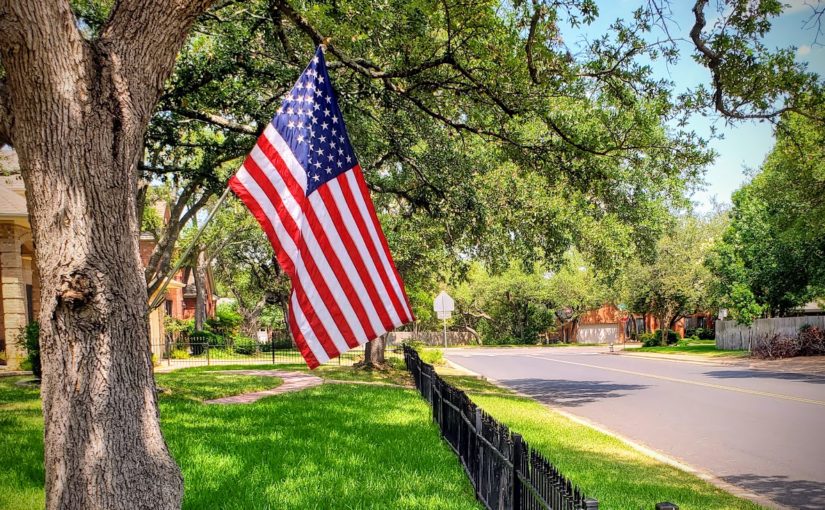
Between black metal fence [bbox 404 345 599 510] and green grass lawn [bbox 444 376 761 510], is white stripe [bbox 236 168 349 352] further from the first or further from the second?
green grass lawn [bbox 444 376 761 510]

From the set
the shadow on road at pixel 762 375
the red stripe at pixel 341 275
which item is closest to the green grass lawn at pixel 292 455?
the red stripe at pixel 341 275

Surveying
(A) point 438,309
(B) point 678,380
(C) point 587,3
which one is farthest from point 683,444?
(A) point 438,309

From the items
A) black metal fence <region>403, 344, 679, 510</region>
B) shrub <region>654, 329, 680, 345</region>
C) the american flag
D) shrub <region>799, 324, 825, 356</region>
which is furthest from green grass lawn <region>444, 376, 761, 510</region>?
shrub <region>654, 329, 680, 345</region>

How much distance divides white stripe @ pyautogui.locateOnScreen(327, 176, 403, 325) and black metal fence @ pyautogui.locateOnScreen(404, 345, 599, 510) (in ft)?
4.82

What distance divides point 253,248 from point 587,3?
41.9 m

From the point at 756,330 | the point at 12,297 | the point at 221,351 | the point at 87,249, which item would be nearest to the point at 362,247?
the point at 87,249

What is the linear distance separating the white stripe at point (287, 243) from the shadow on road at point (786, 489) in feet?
18.6

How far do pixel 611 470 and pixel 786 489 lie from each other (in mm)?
2048

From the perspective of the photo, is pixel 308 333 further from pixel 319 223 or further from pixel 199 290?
pixel 199 290

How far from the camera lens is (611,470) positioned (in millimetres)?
8867

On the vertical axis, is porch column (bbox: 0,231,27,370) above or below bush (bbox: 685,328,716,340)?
above

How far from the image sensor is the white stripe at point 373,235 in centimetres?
570

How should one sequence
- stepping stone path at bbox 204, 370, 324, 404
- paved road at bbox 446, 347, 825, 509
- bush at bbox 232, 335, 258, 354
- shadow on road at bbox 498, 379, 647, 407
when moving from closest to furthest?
1. paved road at bbox 446, 347, 825, 509
2. stepping stone path at bbox 204, 370, 324, 404
3. shadow on road at bbox 498, 379, 647, 407
4. bush at bbox 232, 335, 258, 354

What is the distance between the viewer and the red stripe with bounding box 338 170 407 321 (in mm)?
5633
